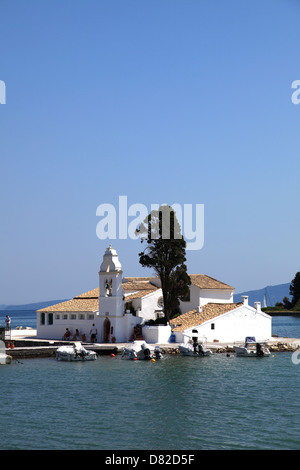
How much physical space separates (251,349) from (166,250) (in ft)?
41.0

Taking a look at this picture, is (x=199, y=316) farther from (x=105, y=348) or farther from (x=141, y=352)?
(x=105, y=348)

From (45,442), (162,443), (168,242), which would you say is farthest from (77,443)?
(168,242)

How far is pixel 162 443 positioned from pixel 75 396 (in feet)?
35.9

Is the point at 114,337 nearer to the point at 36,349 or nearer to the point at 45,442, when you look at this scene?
the point at 36,349

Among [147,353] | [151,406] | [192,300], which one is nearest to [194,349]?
[147,353]

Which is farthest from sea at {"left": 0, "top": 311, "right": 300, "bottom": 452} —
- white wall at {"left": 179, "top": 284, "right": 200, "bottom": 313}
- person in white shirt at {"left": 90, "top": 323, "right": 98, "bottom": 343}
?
white wall at {"left": 179, "top": 284, "right": 200, "bottom": 313}

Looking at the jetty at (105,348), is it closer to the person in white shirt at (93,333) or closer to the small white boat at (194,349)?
the person in white shirt at (93,333)

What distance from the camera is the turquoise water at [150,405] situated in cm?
2552

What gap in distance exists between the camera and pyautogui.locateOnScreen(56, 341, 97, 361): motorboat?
169 feet

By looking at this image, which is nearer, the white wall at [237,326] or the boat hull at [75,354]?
the boat hull at [75,354]

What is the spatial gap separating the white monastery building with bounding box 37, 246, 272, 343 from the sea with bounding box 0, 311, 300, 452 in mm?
8406

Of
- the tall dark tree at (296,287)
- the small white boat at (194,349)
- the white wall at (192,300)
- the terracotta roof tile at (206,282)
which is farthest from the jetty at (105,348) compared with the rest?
the tall dark tree at (296,287)

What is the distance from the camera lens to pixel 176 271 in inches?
2404

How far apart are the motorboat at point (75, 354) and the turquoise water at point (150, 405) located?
73.2 inches
